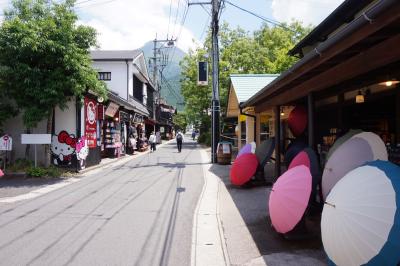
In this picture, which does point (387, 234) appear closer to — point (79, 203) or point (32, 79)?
point (79, 203)

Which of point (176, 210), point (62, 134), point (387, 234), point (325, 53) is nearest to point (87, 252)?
point (176, 210)

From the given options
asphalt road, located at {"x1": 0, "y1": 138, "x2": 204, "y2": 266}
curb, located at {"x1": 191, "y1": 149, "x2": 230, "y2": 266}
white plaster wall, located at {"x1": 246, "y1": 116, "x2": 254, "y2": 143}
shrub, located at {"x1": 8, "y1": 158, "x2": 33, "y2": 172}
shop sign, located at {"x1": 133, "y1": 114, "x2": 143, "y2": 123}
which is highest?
shop sign, located at {"x1": 133, "y1": 114, "x2": 143, "y2": 123}

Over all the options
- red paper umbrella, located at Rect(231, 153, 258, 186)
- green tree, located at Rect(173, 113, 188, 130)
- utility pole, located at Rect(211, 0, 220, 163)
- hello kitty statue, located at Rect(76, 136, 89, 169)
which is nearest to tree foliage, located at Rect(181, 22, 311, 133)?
utility pole, located at Rect(211, 0, 220, 163)

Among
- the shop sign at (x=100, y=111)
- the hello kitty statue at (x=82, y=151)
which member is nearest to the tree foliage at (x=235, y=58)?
the shop sign at (x=100, y=111)

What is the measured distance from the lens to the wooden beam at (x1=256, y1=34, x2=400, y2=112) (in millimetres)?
5023

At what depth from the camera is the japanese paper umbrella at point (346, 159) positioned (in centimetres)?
644

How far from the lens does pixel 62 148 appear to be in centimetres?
1712

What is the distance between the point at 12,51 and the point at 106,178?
5888 millimetres

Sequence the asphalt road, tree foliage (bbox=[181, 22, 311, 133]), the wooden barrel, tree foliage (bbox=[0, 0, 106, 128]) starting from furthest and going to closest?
tree foliage (bbox=[181, 22, 311, 133]) → the wooden barrel → tree foliage (bbox=[0, 0, 106, 128]) → the asphalt road

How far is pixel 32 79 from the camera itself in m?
14.8

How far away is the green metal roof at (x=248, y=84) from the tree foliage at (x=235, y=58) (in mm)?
14033

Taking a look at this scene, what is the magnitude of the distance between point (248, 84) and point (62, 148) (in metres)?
9.67

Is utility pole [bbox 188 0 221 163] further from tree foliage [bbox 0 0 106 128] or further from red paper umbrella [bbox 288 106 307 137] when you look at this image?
red paper umbrella [bbox 288 106 307 137]

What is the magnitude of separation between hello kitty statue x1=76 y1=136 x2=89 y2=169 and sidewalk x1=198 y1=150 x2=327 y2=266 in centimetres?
865
